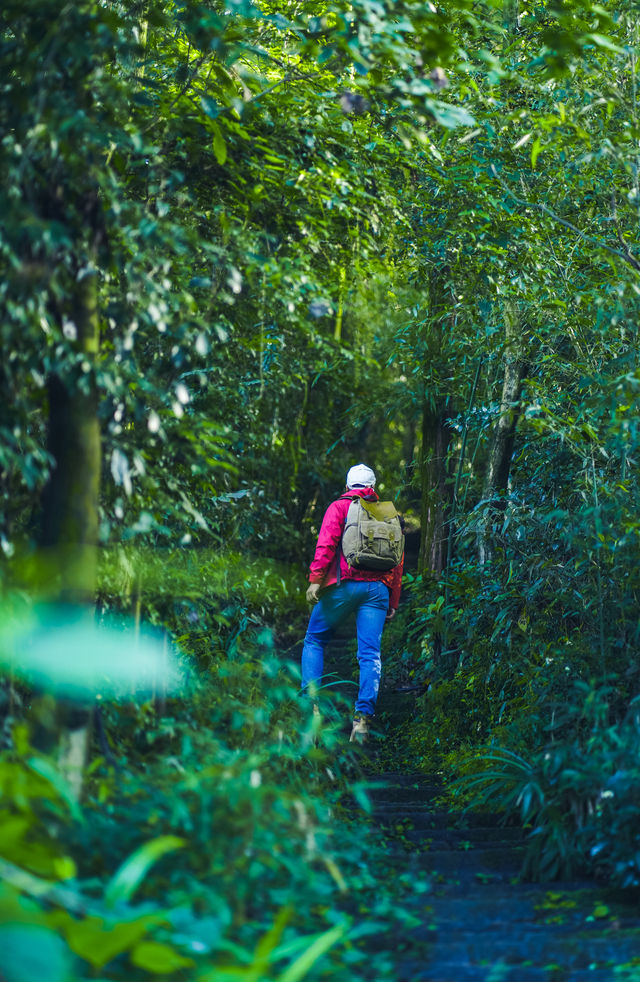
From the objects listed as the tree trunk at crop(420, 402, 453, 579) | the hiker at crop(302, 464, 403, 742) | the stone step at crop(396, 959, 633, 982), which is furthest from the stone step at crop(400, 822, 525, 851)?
the tree trunk at crop(420, 402, 453, 579)

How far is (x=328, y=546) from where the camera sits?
5.71m

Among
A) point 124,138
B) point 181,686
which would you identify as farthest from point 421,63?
point 181,686

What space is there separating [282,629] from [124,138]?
26.4 feet

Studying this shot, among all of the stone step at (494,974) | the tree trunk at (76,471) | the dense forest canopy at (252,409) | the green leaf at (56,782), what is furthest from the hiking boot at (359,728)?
the green leaf at (56,782)

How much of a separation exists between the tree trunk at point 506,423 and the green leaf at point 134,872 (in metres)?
3.81

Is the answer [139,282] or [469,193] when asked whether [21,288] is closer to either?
[139,282]

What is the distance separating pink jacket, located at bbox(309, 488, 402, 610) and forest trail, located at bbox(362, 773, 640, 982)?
72.2 inches

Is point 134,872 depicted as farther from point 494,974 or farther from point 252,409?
point 252,409

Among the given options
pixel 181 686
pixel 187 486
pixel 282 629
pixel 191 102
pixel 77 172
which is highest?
pixel 191 102

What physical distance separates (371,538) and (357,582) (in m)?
0.30

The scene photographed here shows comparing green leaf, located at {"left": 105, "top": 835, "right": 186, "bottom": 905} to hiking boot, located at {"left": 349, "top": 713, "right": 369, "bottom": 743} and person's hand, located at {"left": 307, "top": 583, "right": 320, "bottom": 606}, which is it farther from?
person's hand, located at {"left": 307, "top": 583, "right": 320, "bottom": 606}

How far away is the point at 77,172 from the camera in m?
3.00

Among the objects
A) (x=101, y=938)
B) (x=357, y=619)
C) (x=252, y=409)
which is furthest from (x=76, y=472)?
(x=357, y=619)

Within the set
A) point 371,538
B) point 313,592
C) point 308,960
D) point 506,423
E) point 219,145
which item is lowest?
point 308,960
